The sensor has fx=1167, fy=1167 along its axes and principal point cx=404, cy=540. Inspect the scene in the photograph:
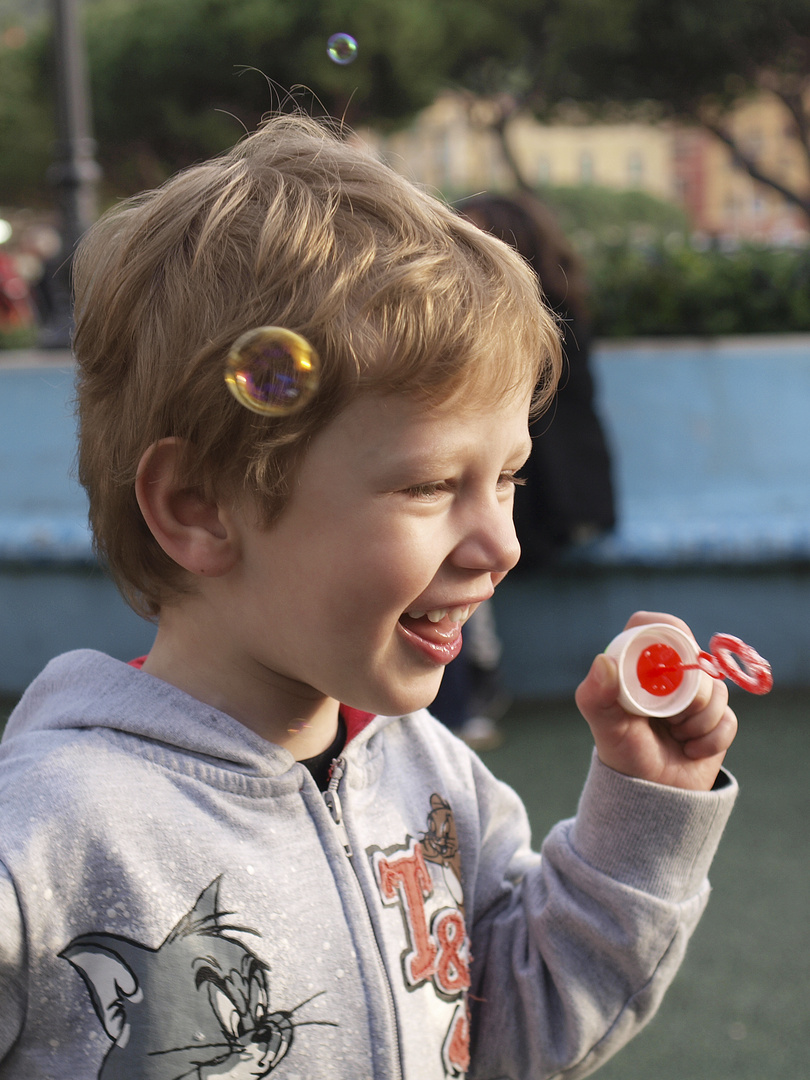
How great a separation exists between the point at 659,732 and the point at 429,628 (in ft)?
1.00

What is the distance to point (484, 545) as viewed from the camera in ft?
3.23

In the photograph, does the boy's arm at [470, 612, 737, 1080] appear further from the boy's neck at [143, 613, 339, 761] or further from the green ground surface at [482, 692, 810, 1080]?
the green ground surface at [482, 692, 810, 1080]

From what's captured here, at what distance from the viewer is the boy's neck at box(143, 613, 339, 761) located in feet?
3.57

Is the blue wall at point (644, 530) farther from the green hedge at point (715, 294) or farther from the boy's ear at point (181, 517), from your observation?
the boy's ear at point (181, 517)

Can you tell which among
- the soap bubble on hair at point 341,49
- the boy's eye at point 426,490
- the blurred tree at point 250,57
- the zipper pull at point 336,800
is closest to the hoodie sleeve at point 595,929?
the zipper pull at point 336,800

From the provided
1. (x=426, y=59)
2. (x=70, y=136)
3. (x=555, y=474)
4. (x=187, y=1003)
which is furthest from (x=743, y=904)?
(x=426, y=59)

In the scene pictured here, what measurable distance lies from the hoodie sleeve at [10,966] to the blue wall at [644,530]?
3.16 meters

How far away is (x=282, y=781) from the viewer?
3.52 feet

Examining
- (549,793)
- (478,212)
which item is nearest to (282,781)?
(549,793)

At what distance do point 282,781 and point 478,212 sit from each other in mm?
2601

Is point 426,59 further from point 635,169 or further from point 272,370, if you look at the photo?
point 635,169

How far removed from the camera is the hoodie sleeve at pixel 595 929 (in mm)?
1136

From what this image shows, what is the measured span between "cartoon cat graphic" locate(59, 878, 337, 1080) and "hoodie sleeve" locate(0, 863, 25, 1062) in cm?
4

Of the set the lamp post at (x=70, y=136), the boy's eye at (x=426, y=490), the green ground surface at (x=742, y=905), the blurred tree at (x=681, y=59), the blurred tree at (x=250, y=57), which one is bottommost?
the green ground surface at (x=742, y=905)
